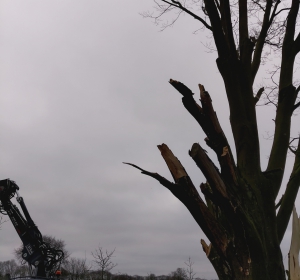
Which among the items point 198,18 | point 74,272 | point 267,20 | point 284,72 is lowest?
point 74,272

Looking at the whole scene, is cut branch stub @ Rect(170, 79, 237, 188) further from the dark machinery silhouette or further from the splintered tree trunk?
the dark machinery silhouette

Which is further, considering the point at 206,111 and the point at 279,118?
the point at 279,118

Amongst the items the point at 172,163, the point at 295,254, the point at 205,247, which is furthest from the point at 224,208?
the point at 205,247

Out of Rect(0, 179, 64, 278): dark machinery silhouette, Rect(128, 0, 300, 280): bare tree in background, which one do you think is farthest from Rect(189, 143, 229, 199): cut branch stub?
Rect(0, 179, 64, 278): dark machinery silhouette

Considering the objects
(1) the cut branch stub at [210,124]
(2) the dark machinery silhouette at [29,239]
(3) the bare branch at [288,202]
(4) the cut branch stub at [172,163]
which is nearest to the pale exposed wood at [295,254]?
(1) the cut branch stub at [210,124]

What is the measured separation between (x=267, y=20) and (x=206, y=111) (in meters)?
2.63

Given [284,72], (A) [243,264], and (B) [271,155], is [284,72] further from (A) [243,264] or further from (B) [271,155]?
(A) [243,264]

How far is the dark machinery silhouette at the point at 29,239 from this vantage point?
33.9ft

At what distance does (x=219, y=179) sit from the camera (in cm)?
310

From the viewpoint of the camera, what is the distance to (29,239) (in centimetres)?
1046

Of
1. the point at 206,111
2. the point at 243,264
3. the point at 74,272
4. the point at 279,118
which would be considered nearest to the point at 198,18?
the point at 279,118

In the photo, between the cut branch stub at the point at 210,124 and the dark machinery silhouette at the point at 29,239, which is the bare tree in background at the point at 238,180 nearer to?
the cut branch stub at the point at 210,124

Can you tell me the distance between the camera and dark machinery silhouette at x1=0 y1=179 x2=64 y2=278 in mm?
10336

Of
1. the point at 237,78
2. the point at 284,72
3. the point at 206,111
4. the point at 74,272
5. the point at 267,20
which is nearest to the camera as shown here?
the point at 206,111
